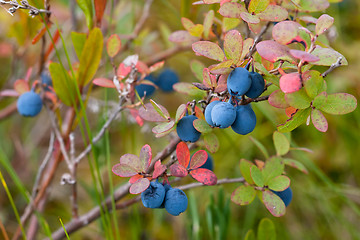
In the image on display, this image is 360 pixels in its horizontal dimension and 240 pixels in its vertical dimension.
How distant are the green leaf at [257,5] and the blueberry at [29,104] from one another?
570 mm

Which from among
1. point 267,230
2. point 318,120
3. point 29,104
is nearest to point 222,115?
point 318,120

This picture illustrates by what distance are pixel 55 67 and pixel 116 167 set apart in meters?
0.32

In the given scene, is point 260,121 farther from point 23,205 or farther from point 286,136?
point 23,205

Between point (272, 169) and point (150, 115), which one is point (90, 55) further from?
point (272, 169)

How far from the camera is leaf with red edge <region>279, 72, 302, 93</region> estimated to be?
52cm

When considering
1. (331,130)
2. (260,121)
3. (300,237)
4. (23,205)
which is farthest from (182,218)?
(331,130)

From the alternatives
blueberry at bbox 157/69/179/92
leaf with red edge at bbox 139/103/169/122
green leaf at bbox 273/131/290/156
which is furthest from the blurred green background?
leaf with red edge at bbox 139/103/169/122

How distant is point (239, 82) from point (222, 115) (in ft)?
0.19

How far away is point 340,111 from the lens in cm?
57

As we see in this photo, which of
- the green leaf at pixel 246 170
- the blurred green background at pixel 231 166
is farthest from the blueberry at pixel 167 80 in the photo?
the green leaf at pixel 246 170

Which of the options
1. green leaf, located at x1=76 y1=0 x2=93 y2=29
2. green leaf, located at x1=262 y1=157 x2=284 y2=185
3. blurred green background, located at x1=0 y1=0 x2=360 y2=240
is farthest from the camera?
blurred green background, located at x1=0 y1=0 x2=360 y2=240

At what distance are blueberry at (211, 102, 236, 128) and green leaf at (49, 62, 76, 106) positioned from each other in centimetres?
38

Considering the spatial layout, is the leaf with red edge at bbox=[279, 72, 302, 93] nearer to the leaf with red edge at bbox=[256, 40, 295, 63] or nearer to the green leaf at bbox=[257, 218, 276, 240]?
the leaf with red edge at bbox=[256, 40, 295, 63]

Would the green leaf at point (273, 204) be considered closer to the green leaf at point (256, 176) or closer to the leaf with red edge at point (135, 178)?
the green leaf at point (256, 176)
